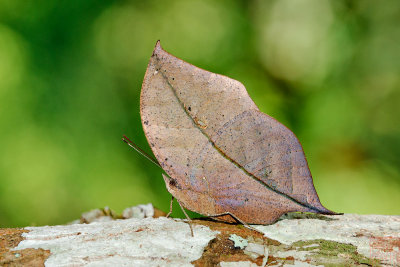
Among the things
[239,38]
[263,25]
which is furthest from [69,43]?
[263,25]

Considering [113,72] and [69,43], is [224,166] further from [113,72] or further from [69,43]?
[69,43]

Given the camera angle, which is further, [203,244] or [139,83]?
[139,83]

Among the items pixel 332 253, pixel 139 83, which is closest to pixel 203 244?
pixel 332 253

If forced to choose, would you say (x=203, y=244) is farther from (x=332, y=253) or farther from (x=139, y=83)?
(x=139, y=83)

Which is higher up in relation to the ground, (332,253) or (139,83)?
(139,83)

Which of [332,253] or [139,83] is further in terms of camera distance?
[139,83]

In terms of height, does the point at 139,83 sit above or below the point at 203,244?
above

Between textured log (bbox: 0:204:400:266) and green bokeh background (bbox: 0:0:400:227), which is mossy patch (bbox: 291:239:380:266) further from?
green bokeh background (bbox: 0:0:400:227)
